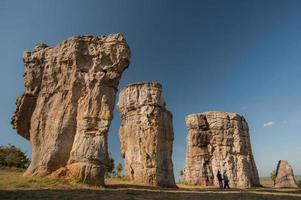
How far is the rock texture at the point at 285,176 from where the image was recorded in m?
39.8

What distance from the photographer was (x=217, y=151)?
37.6 meters

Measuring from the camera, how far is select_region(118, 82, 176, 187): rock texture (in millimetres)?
24953

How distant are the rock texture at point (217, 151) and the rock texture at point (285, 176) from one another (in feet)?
13.0

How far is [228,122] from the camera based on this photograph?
38531mm

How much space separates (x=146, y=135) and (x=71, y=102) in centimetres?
860

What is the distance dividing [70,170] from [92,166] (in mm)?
1157

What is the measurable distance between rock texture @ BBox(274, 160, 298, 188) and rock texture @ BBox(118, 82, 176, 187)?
812 inches

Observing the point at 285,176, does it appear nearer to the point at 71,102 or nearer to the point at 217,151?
the point at 217,151

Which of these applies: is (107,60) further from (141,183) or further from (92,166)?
(141,183)

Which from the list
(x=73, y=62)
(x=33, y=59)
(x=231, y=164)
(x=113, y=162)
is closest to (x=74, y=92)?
(x=73, y=62)

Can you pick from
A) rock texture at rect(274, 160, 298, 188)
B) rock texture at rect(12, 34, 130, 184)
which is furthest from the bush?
rock texture at rect(274, 160, 298, 188)

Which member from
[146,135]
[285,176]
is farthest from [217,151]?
[146,135]

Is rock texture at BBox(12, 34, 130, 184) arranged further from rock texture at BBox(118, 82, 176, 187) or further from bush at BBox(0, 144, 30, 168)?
bush at BBox(0, 144, 30, 168)

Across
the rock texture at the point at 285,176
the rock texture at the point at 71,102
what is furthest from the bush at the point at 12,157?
the rock texture at the point at 285,176
